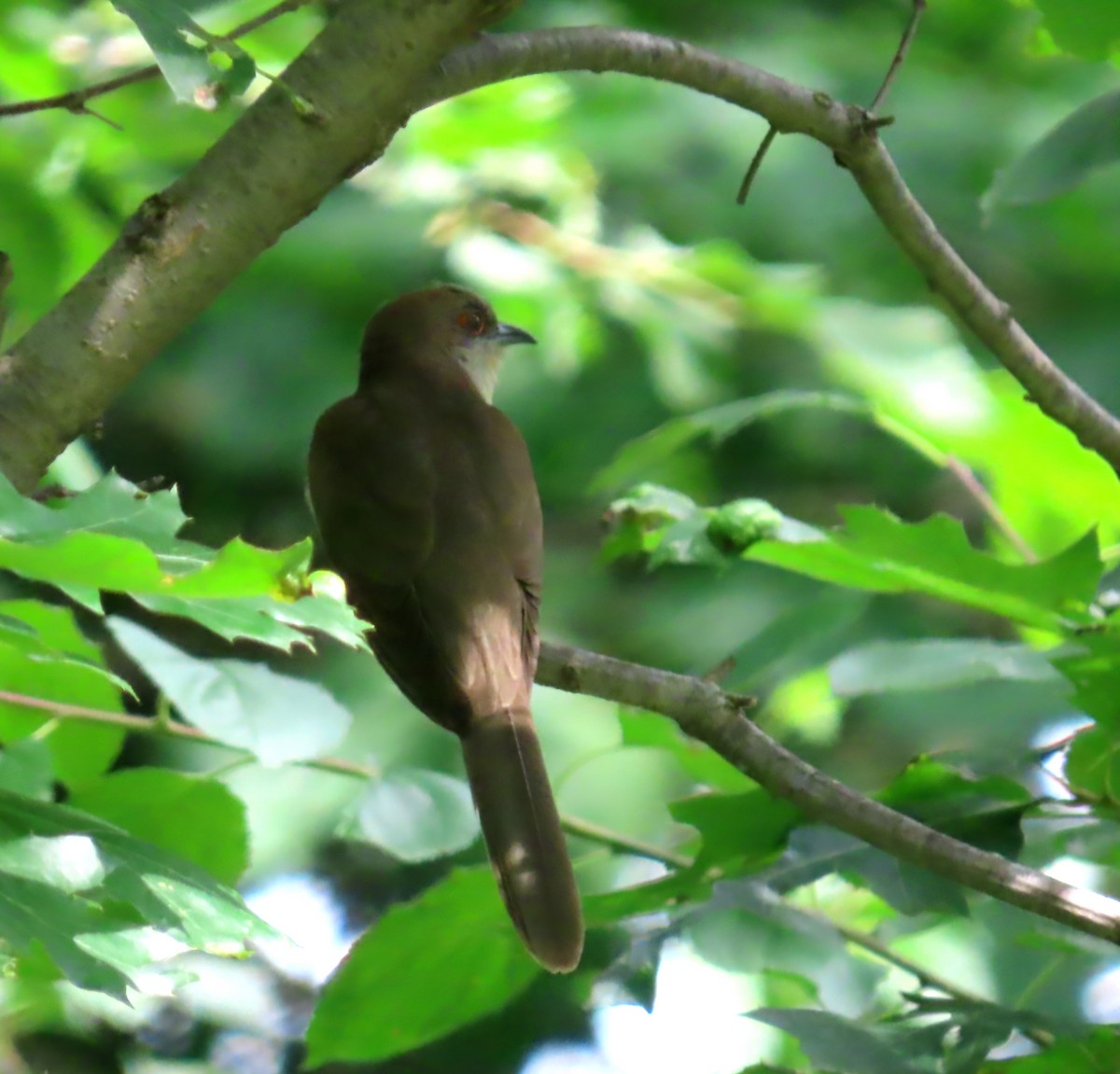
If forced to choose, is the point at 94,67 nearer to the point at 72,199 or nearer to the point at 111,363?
the point at 72,199

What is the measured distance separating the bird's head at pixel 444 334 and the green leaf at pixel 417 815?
2.30 metres

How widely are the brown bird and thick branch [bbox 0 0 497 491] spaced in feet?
3.41

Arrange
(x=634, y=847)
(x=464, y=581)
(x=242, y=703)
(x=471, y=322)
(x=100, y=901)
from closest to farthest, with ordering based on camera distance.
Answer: (x=100, y=901) < (x=242, y=703) < (x=634, y=847) < (x=464, y=581) < (x=471, y=322)

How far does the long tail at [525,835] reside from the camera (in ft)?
8.03

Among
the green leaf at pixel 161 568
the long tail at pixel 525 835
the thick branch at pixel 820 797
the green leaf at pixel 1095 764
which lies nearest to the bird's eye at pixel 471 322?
the long tail at pixel 525 835

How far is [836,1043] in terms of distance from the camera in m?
2.04

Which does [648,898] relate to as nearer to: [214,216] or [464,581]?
[464,581]

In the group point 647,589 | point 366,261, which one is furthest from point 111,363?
point 647,589

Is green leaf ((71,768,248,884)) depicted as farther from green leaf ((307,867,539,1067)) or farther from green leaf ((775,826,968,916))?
green leaf ((775,826,968,916))

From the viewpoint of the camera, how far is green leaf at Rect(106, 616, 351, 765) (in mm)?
2195

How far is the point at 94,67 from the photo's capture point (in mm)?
4039

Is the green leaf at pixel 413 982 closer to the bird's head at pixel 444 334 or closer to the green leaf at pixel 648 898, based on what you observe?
the green leaf at pixel 648 898

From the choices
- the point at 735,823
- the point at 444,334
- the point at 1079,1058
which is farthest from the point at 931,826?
the point at 444,334

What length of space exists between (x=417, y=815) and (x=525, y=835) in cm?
35
